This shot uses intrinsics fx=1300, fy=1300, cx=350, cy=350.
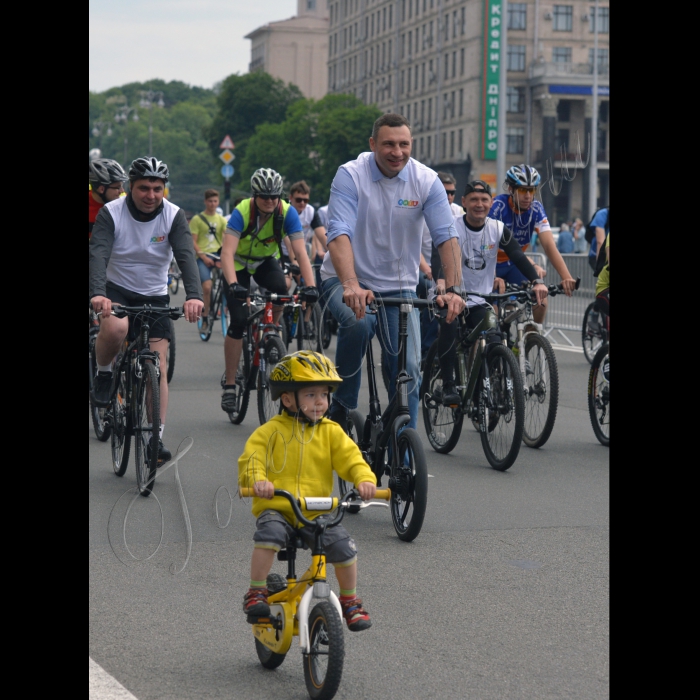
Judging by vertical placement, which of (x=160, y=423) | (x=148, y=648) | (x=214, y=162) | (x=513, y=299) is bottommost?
(x=148, y=648)

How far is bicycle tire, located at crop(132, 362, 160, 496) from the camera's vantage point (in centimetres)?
727

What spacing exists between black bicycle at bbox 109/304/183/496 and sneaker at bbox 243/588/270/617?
2980 mm

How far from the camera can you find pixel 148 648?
4.55 m

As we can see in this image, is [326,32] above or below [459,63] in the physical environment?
above

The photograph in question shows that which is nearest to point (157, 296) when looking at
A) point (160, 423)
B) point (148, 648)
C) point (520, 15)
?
point (160, 423)

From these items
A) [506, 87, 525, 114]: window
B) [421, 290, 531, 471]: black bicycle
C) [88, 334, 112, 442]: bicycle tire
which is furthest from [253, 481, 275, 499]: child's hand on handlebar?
[506, 87, 525, 114]: window

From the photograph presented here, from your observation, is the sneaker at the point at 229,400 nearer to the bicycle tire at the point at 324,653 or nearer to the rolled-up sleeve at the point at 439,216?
the rolled-up sleeve at the point at 439,216

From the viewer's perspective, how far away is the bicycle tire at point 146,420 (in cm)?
727

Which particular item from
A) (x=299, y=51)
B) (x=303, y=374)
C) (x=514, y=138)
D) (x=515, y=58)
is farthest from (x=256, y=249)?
(x=299, y=51)

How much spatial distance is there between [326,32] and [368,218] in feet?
464

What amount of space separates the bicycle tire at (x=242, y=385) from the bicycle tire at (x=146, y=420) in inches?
88.5

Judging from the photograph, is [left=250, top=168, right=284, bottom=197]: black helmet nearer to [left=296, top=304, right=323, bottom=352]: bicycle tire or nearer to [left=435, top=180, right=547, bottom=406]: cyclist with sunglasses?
[left=435, top=180, right=547, bottom=406]: cyclist with sunglasses

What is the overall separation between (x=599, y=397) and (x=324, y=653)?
5.80m
